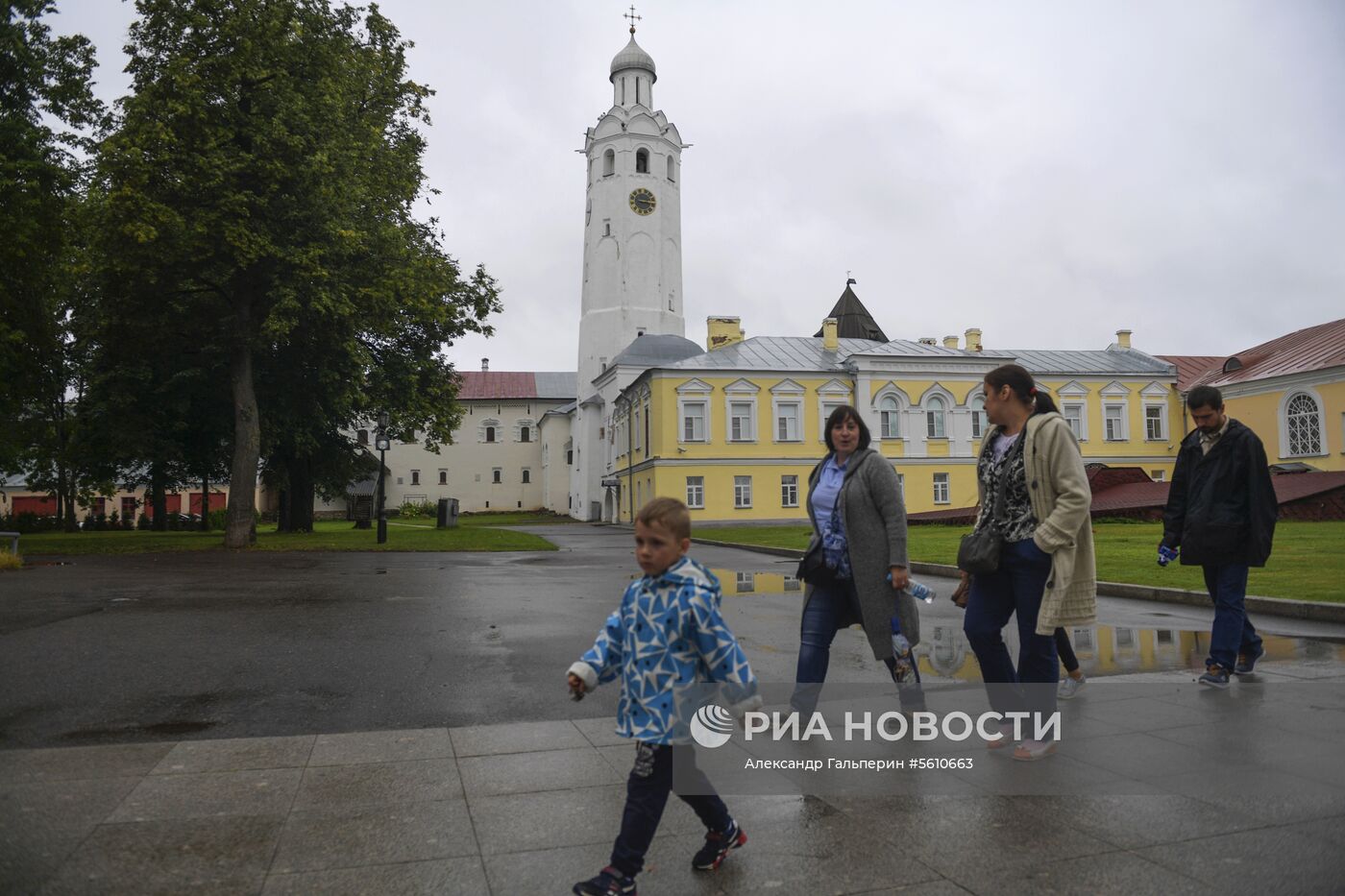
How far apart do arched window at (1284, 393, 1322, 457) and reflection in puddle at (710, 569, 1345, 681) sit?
1645 inches

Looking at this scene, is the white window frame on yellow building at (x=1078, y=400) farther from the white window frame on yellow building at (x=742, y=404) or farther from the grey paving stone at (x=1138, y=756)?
the grey paving stone at (x=1138, y=756)

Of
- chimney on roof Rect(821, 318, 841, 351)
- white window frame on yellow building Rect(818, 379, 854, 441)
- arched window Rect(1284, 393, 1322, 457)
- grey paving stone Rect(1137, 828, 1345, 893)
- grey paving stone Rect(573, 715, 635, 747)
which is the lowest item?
grey paving stone Rect(1137, 828, 1345, 893)

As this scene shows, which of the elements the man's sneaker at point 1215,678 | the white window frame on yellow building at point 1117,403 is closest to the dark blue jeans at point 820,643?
the man's sneaker at point 1215,678

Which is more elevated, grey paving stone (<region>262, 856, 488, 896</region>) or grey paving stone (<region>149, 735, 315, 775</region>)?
grey paving stone (<region>149, 735, 315, 775</region>)

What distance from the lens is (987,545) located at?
17.4 feet

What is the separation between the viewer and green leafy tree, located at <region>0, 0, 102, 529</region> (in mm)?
21062

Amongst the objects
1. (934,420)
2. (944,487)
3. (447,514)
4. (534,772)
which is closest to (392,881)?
(534,772)

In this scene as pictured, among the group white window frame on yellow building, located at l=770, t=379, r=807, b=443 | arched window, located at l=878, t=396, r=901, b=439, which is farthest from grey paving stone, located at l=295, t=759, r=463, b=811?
arched window, located at l=878, t=396, r=901, b=439

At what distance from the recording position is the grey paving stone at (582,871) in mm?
3447

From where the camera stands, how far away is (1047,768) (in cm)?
479

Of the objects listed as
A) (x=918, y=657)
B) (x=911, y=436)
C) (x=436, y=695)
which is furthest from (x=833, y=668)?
(x=911, y=436)

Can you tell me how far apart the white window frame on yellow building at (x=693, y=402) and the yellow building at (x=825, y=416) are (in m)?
0.05

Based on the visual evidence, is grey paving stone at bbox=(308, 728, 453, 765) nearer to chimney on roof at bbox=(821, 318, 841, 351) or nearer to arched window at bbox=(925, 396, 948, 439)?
arched window at bbox=(925, 396, 948, 439)

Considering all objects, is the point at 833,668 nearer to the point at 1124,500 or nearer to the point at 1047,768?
the point at 1047,768
